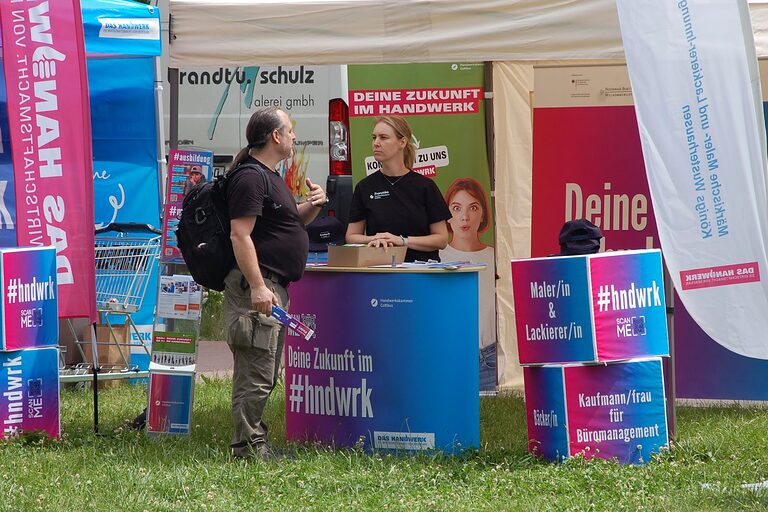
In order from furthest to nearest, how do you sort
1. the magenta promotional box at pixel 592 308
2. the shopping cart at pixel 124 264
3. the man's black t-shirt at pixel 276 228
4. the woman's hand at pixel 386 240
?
the shopping cart at pixel 124 264
the woman's hand at pixel 386 240
the man's black t-shirt at pixel 276 228
the magenta promotional box at pixel 592 308

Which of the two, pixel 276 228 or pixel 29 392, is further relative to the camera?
pixel 29 392

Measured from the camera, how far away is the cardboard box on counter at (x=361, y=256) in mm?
6293

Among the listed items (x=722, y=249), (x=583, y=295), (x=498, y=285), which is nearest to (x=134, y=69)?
(x=498, y=285)

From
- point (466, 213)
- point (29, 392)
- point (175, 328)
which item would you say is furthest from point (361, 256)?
point (466, 213)

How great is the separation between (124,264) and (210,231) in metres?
2.89

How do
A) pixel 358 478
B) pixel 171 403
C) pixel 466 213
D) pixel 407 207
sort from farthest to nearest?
1. pixel 466 213
2. pixel 407 207
3. pixel 171 403
4. pixel 358 478

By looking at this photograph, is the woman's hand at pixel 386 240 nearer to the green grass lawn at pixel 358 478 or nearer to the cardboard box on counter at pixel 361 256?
Result: the cardboard box on counter at pixel 361 256

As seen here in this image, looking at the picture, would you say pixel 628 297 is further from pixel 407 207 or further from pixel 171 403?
pixel 171 403

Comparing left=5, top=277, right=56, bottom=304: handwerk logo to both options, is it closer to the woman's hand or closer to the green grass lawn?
the green grass lawn

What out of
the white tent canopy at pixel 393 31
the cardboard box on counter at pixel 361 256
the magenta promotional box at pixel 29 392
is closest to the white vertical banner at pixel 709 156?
the white tent canopy at pixel 393 31

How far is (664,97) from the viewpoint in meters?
5.57

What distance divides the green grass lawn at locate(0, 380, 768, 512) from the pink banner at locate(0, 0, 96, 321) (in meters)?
1.02

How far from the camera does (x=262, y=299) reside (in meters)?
5.90

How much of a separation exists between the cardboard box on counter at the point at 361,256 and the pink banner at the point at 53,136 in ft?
4.86
